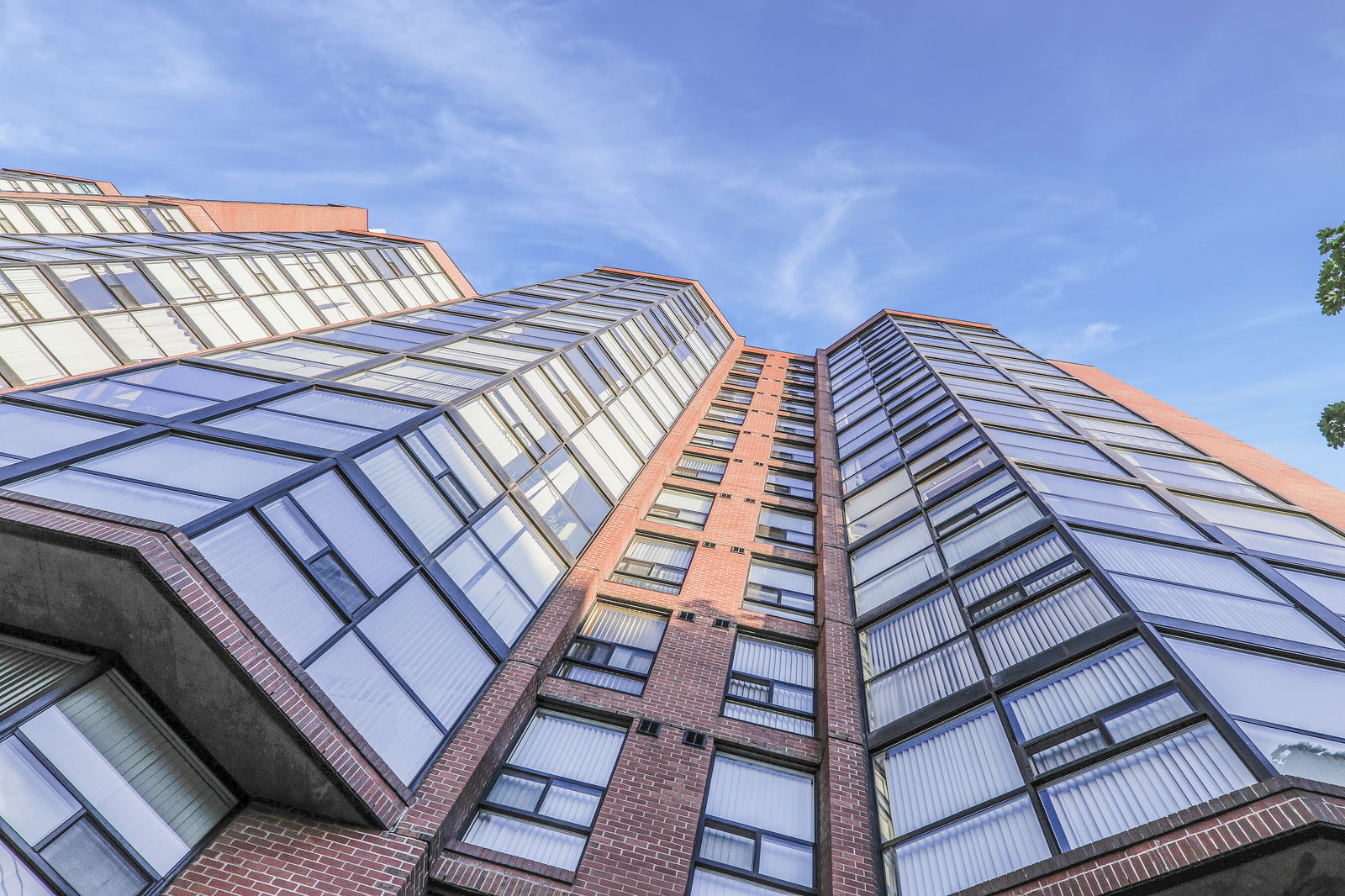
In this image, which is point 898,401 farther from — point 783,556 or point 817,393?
point 783,556

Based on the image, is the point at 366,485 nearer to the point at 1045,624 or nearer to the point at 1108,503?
the point at 1045,624

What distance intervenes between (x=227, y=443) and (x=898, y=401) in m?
21.8

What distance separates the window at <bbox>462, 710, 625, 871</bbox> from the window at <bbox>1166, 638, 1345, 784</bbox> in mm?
8079

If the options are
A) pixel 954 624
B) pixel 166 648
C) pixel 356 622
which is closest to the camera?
pixel 166 648

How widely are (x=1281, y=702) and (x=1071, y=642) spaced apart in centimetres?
225

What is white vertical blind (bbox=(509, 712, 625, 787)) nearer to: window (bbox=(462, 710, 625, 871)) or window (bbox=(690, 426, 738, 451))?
window (bbox=(462, 710, 625, 871))

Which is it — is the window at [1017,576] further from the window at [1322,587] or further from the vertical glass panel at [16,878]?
the vertical glass panel at [16,878]

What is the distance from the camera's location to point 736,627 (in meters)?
13.8

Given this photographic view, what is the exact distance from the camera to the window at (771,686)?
38.3ft

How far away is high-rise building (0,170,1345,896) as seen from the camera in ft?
23.0

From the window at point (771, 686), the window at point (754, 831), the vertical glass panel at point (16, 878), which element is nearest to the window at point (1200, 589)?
the window at point (771, 686)

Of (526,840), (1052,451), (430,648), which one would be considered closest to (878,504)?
(1052,451)

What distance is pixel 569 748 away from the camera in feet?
34.5

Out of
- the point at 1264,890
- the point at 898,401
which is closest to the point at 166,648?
the point at 1264,890
